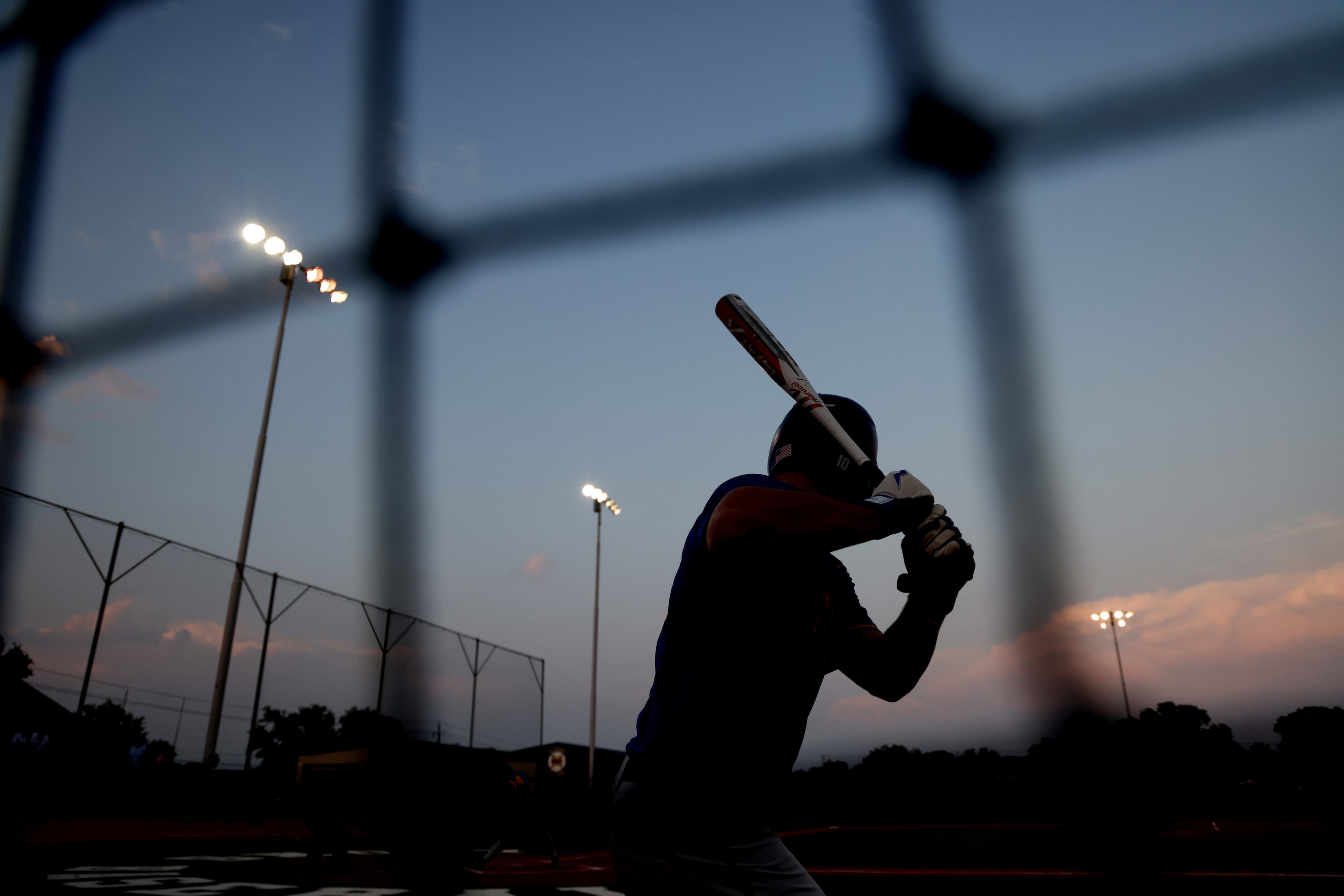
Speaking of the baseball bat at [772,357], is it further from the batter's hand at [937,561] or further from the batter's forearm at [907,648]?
the batter's forearm at [907,648]

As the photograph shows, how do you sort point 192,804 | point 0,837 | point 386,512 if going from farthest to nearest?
1. point 192,804
2. point 0,837
3. point 386,512

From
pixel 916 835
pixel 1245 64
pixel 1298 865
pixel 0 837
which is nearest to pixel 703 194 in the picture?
pixel 1245 64

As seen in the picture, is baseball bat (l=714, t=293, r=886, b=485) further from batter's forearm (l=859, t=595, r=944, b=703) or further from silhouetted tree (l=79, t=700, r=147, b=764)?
silhouetted tree (l=79, t=700, r=147, b=764)

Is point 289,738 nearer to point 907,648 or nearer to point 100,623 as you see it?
point 100,623

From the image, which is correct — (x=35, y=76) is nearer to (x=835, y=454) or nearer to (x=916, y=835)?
(x=835, y=454)

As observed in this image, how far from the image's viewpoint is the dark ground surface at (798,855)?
12.0ft

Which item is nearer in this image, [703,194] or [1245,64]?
[1245,64]

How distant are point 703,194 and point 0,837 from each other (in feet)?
14.5

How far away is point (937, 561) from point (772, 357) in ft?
1.83

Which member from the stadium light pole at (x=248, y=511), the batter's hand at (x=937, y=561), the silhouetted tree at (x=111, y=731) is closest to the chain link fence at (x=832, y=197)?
the batter's hand at (x=937, y=561)

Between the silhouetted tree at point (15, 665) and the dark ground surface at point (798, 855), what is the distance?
1.83m

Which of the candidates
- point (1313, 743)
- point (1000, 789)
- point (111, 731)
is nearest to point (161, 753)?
point (111, 731)

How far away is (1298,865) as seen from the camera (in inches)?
241

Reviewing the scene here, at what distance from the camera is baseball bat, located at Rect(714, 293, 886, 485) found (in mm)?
1533
